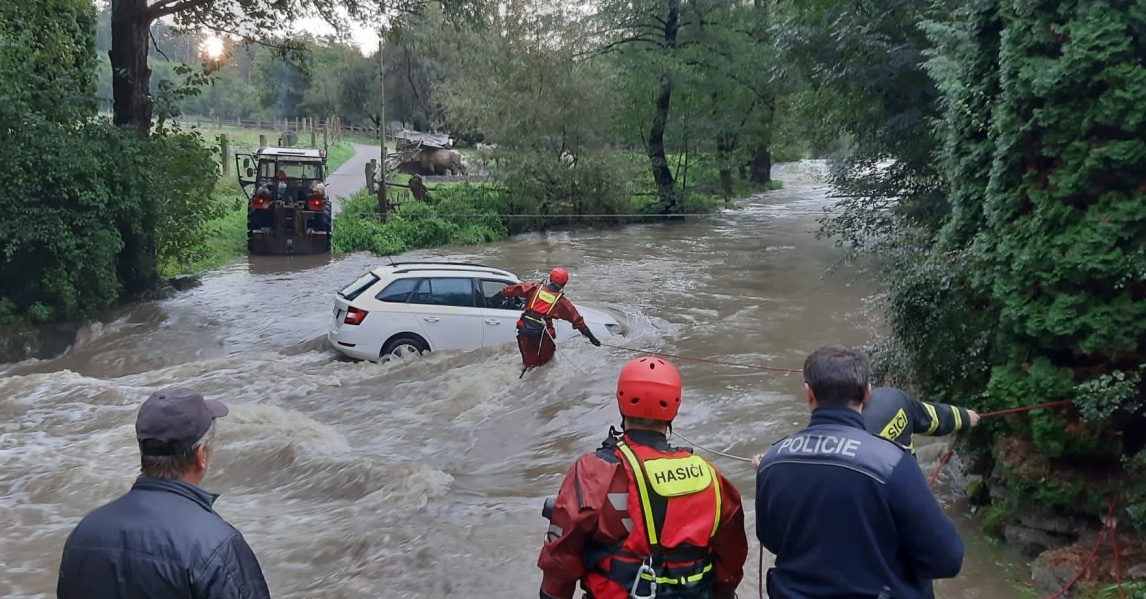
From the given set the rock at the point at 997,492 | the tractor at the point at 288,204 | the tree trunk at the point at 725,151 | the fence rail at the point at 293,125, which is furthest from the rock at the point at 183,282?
the fence rail at the point at 293,125

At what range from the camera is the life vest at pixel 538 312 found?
10.2 metres

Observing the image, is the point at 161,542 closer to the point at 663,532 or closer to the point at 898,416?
the point at 663,532

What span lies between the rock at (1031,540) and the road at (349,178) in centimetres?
2256

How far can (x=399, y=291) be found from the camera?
11758mm

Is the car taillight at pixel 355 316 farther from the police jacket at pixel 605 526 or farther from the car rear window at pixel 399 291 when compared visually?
the police jacket at pixel 605 526

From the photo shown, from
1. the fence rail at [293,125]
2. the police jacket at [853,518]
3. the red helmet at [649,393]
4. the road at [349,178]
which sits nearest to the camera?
the police jacket at [853,518]

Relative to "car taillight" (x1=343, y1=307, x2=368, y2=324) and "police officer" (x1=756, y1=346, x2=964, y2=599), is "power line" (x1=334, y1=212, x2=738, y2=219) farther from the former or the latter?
"police officer" (x1=756, y1=346, x2=964, y2=599)

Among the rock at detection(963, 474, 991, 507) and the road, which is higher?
the road

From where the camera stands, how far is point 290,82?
191ft

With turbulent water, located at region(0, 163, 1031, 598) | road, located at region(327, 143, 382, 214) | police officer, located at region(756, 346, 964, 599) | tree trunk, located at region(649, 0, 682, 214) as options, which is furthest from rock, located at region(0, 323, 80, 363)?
tree trunk, located at region(649, 0, 682, 214)

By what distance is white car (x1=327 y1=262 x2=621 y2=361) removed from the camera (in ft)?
38.2

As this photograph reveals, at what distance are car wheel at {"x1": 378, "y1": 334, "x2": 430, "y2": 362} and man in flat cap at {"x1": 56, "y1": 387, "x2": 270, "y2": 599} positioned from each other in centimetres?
890

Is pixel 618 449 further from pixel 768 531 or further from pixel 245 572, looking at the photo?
pixel 245 572

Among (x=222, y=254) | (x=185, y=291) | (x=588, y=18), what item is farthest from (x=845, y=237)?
(x=588, y=18)
